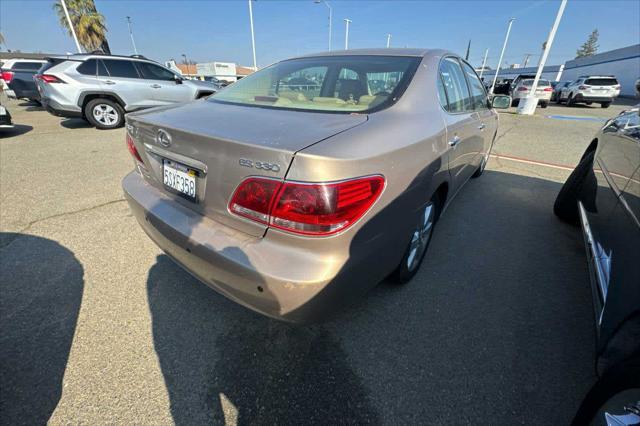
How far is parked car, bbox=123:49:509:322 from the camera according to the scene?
47.3 inches

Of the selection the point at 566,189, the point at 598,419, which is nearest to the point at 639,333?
the point at 598,419

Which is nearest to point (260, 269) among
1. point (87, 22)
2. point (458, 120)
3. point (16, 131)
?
point (458, 120)

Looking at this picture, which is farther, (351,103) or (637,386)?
(351,103)

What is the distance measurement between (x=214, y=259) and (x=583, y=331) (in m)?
2.39

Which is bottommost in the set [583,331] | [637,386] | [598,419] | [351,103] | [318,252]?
[583,331]

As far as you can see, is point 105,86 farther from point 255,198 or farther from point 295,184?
point 295,184

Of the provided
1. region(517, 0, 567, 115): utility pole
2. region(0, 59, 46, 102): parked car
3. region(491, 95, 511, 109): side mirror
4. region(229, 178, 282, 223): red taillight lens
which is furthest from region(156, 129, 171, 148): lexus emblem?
region(517, 0, 567, 115): utility pole

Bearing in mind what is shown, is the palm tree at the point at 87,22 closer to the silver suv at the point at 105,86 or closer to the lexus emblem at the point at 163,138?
the silver suv at the point at 105,86

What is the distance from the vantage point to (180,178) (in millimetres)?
1566

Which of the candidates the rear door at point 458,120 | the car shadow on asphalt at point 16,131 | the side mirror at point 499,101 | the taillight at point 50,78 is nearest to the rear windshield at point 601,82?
the side mirror at point 499,101

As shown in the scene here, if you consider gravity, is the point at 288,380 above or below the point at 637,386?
below

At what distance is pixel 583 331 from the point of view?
194 cm

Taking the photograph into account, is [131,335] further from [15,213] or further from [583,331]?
[583,331]

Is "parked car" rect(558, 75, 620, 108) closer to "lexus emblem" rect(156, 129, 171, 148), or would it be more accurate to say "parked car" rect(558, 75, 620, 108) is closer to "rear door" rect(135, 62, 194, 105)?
"rear door" rect(135, 62, 194, 105)
